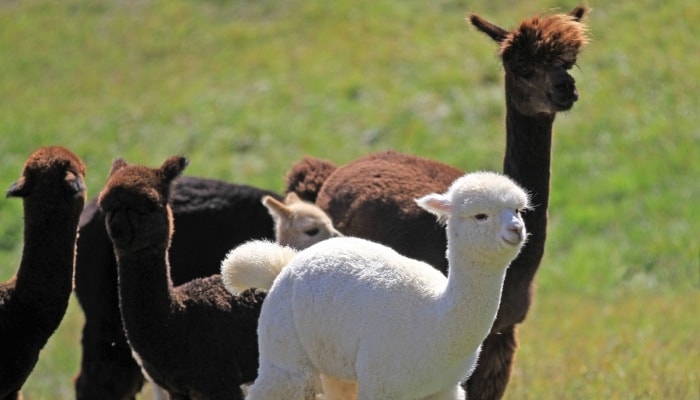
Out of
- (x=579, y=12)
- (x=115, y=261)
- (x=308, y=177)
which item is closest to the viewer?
(x=579, y=12)

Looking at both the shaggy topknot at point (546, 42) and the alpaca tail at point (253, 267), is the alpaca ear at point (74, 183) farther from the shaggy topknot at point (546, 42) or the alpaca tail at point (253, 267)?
the shaggy topknot at point (546, 42)

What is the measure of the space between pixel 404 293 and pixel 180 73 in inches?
809

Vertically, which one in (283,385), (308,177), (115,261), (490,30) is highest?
(490,30)

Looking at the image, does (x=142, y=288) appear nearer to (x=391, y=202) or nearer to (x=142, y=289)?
(x=142, y=289)

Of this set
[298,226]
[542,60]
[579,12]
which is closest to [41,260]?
[298,226]

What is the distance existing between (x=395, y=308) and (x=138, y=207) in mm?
1970

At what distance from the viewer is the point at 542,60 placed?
8.02 metres

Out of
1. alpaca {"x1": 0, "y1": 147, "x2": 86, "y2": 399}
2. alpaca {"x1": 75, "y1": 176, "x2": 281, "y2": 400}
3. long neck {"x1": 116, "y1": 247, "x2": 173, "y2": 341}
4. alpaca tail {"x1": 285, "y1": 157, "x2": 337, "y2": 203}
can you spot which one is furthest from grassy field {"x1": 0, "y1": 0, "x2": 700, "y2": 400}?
long neck {"x1": 116, "y1": 247, "x2": 173, "y2": 341}

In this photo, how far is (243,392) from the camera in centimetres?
743

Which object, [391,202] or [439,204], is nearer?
[439,204]

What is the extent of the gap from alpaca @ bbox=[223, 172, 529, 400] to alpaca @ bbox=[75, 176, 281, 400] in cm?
342

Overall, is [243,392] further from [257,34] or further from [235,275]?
[257,34]

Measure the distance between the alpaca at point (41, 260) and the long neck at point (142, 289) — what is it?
49cm

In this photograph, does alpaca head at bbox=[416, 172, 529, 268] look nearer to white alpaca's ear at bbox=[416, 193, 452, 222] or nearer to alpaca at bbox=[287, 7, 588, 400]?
white alpaca's ear at bbox=[416, 193, 452, 222]
